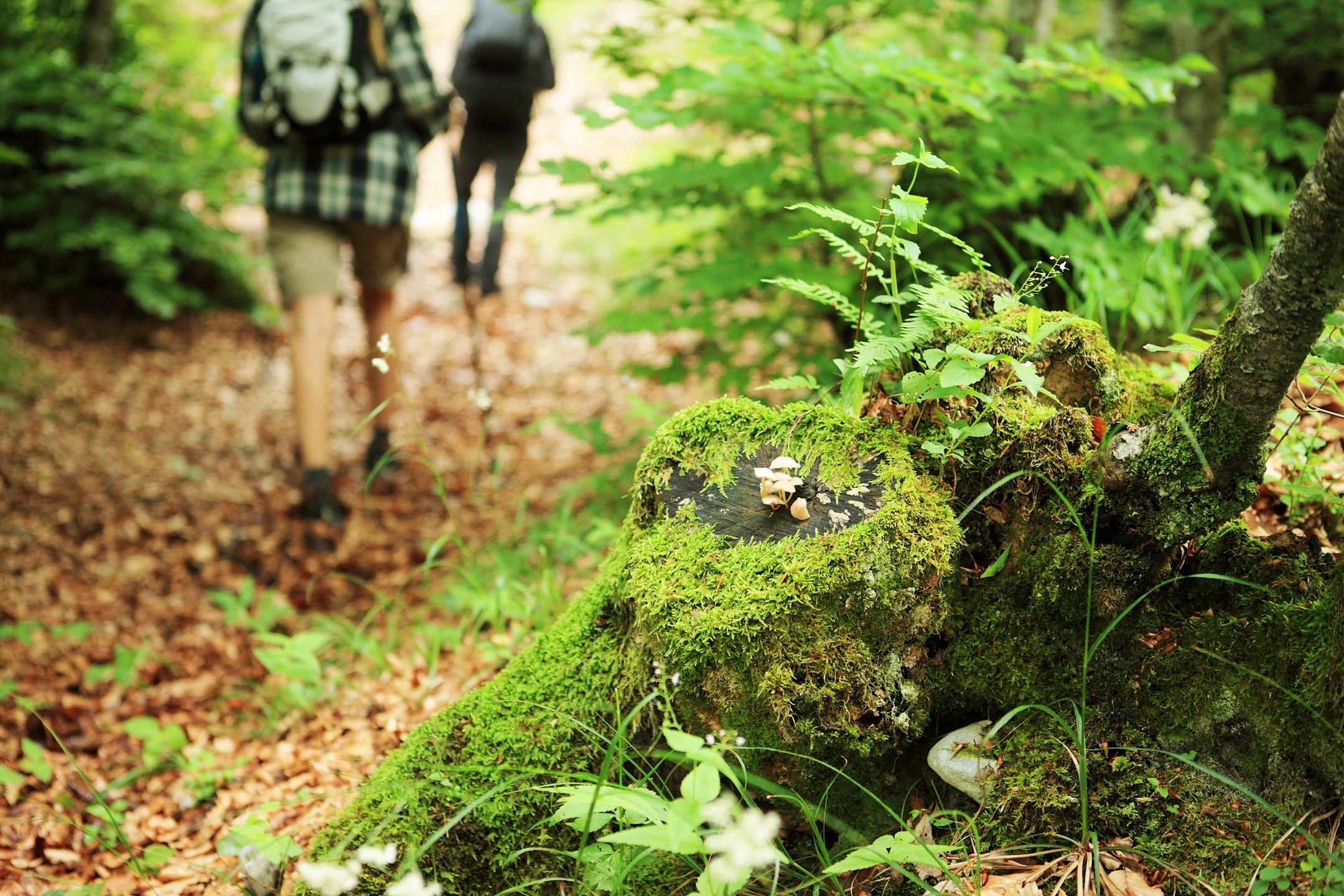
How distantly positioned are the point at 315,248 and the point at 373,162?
1.74 feet

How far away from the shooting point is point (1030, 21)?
4.33 metres

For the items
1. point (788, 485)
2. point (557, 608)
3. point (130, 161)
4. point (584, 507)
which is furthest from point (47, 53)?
point (788, 485)

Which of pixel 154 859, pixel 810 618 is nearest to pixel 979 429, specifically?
pixel 810 618

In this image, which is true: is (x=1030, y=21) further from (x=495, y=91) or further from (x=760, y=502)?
(x=495, y=91)

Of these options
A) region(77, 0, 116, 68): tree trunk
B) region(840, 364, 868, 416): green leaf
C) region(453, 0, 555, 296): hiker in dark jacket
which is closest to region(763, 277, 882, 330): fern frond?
region(840, 364, 868, 416): green leaf

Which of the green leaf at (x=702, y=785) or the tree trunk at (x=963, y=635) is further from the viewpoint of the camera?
the tree trunk at (x=963, y=635)

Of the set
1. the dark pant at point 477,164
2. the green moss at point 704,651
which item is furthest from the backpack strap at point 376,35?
the green moss at point 704,651

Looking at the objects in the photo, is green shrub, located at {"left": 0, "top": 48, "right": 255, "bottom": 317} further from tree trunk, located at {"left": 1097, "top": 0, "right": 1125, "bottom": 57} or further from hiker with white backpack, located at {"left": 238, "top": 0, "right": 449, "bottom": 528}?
tree trunk, located at {"left": 1097, "top": 0, "right": 1125, "bottom": 57}

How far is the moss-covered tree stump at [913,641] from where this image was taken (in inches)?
69.8

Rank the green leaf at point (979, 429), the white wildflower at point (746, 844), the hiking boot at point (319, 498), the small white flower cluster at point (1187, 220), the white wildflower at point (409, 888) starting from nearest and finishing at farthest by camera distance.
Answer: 1. the white wildflower at point (746, 844)
2. the white wildflower at point (409, 888)
3. the green leaf at point (979, 429)
4. the small white flower cluster at point (1187, 220)
5. the hiking boot at point (319, 498)

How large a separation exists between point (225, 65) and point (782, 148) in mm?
6521

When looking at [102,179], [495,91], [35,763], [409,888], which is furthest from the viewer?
[495,91]

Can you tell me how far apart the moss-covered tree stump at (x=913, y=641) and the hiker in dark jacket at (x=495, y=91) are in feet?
15.2

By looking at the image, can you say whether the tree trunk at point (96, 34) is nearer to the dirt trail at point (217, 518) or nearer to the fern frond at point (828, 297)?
the dirt trail at point (217, 518)
